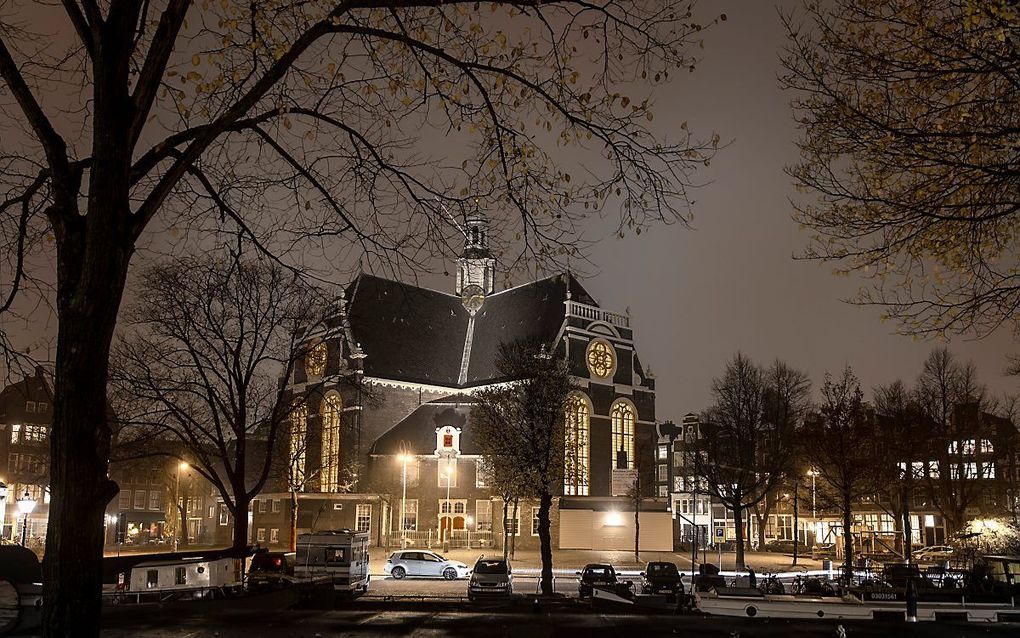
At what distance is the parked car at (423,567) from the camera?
43.5 meters

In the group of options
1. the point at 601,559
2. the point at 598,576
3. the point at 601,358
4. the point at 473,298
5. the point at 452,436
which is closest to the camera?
the point at 598,576

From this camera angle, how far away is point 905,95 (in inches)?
464

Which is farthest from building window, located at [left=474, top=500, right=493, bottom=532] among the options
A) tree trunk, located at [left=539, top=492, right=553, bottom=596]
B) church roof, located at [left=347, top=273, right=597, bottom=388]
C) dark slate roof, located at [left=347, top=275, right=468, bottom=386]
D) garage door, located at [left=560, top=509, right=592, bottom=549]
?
tree trunk, located at [left=539, top=492, right=553, bottom=596]

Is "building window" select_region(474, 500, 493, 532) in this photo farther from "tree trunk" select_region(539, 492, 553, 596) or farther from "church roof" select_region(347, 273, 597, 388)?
"tree trunk" select_region(539, 492, 553, 596)

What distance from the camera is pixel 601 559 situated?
2191 inches

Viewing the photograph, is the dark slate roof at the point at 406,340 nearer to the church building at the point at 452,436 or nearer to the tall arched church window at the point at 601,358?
the church building at the point at 452,436

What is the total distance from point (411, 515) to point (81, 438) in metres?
62.3

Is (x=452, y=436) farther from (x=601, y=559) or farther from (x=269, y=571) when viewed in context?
(x=269, y=571)

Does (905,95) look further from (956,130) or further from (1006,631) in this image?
(1006,631)

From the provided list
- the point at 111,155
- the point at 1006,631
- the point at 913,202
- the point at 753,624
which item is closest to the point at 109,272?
the point at 111,155

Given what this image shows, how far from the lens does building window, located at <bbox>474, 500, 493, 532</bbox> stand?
6712cm

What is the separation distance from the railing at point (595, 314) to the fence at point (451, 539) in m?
18.4

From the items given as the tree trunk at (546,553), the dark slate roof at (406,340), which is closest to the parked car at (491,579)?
the tree trunk at (546,553)

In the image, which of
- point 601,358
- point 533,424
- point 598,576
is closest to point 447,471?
point 601,358
